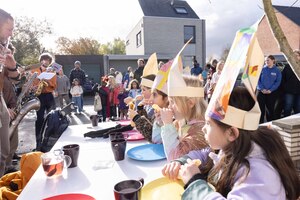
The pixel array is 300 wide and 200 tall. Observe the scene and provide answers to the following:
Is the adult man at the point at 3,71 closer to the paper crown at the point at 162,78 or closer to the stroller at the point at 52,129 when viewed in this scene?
the stroller at the point at 52,129

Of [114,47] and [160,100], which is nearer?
[160,100]

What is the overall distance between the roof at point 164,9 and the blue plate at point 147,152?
2196cm

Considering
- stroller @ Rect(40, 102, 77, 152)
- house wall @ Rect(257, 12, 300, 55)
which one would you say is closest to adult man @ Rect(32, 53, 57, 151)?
stroller @ Rect(40, 102, 77, 152)

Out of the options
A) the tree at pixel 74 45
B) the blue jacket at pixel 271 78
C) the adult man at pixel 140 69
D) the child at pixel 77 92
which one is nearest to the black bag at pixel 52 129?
the blue jacket at pixel 271 78

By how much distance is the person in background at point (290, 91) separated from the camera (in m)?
5.86

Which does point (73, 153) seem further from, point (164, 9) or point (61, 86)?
point (164, 9)

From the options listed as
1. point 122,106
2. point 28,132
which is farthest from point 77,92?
point 28,132

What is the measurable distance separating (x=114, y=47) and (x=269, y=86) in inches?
1607

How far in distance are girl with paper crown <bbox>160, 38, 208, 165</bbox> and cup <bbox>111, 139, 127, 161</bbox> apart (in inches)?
11.0

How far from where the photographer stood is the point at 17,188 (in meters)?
1.76

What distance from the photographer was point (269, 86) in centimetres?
607

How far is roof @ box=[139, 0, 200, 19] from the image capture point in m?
23.0

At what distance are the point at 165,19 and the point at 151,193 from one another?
73.8ft

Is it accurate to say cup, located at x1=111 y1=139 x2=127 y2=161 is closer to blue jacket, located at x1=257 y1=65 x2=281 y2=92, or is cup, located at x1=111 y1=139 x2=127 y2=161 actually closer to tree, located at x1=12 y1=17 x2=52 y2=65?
blue jacket, located at x1=257 y1=65 x2=281 y2=92
